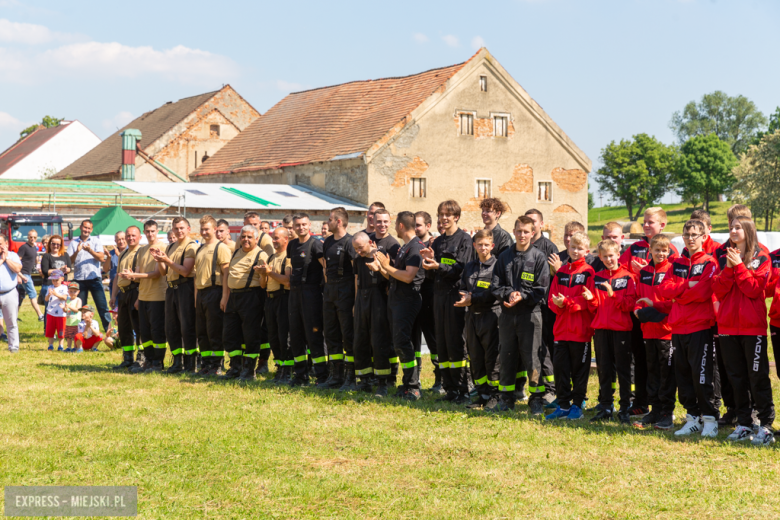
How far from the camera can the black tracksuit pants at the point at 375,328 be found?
8.88 meters

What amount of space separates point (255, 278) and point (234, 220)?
19.0m

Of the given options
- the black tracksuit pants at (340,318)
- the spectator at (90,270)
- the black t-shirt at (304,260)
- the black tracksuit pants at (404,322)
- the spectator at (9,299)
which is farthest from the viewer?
the spectator at (90,270)

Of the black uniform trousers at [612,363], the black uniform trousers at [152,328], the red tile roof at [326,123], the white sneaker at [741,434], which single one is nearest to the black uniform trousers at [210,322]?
the black uniform trousers at [152,328]

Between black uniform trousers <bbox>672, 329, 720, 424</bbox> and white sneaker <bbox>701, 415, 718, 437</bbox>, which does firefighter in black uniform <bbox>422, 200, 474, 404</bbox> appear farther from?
white sneaker <bbox>701, 415, 718, 437</bbox>

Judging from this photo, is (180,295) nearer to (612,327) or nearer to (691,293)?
(612,327)

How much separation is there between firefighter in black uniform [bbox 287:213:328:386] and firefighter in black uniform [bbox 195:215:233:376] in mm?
1143

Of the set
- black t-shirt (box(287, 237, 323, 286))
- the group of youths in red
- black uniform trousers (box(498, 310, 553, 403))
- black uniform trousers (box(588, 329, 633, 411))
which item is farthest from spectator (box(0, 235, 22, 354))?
black uniform trousers (box(588, 329, 633, 411))

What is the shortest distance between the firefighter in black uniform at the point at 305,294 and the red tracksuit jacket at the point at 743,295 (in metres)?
4.68

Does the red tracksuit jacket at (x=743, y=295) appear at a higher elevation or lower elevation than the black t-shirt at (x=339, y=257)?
lower

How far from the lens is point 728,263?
6547mm

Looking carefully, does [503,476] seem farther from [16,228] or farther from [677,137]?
[677,137]

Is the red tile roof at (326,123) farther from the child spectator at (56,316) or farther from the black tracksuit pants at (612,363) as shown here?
the black tracksuit pants at (612,363)

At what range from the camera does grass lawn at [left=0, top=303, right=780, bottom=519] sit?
5.22 meters

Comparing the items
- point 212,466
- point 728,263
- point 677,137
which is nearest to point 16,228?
point 212,466
